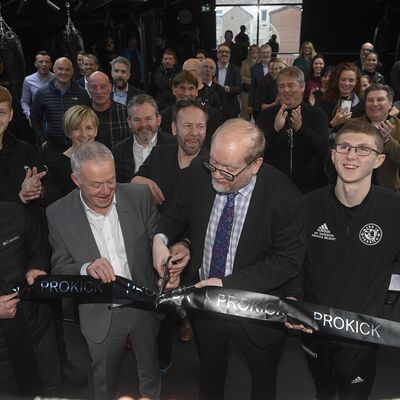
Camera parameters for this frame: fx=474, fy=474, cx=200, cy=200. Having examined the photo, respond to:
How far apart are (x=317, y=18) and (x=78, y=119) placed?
14.1 meters

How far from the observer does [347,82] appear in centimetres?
480

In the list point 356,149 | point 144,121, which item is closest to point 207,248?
point 356,149

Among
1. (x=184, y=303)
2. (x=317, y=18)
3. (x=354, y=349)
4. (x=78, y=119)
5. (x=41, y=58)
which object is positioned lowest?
(x=354, y=349)

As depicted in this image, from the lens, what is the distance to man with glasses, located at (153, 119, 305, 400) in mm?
2158

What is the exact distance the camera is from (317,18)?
15609mm

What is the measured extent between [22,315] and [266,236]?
1347 mm

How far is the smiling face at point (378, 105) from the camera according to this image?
3564 millimetres

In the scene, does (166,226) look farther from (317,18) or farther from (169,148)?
(317,18)

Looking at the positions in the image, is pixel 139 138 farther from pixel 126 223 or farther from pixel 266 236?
pixel 266 236

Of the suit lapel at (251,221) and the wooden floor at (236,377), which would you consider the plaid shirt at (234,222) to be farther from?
the wooden floor at (236,377)

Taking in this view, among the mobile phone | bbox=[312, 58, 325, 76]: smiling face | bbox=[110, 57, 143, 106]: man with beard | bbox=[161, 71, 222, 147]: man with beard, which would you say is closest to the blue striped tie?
bbox=[161, 71, 222, 147]: man with beard

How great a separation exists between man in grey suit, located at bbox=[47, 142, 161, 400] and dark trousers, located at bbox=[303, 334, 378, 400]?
88cm

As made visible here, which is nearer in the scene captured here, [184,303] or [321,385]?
[184,303]

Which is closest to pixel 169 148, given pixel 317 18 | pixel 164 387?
pixel 164 387
